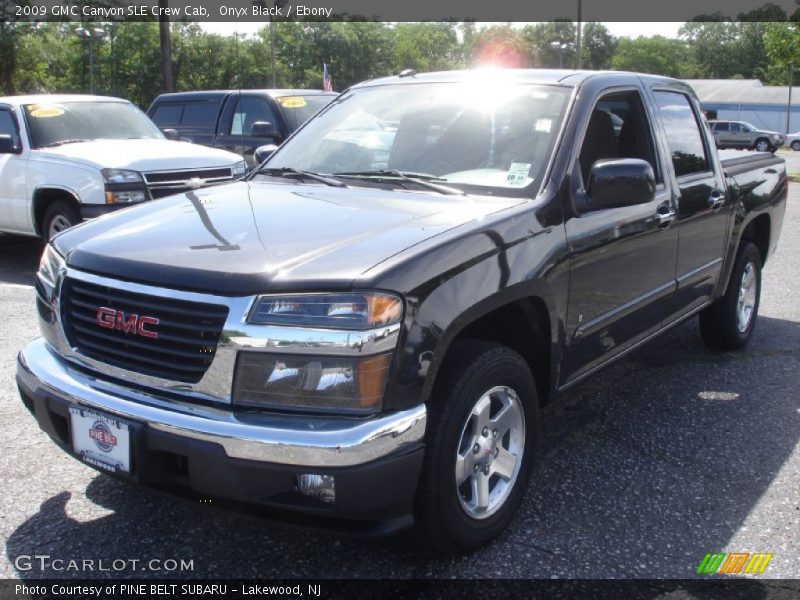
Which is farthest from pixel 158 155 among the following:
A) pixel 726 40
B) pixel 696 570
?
pixel 726 40

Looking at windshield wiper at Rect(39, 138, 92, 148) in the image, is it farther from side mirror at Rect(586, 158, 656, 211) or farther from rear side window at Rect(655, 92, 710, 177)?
side mirror at Rect(586, 158, 656, 211)

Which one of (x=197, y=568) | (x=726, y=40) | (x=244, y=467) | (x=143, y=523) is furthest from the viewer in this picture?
(x=726, y=40)

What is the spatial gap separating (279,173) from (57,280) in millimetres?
1336

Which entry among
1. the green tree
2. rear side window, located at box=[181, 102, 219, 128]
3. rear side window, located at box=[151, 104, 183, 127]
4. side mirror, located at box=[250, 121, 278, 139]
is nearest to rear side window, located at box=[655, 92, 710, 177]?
side mirror, located at box=[250, 121, 278, 139]

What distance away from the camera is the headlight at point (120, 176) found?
7461mm

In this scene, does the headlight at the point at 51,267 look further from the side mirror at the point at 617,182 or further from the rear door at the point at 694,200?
the rear door at the point at 694,200

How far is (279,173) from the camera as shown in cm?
403

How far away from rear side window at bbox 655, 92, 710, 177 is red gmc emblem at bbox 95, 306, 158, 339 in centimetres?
301

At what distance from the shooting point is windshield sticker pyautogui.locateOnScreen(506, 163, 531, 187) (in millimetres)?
3424

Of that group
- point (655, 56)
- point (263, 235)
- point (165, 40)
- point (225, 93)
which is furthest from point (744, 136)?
point (655, 56)

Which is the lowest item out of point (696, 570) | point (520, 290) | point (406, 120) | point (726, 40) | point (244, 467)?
point (696, 570)

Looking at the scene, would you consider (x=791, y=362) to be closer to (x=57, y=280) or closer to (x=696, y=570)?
(x=696, y=570)

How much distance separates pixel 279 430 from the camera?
2.42 m

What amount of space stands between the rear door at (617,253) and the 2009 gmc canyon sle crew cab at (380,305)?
0.01m
